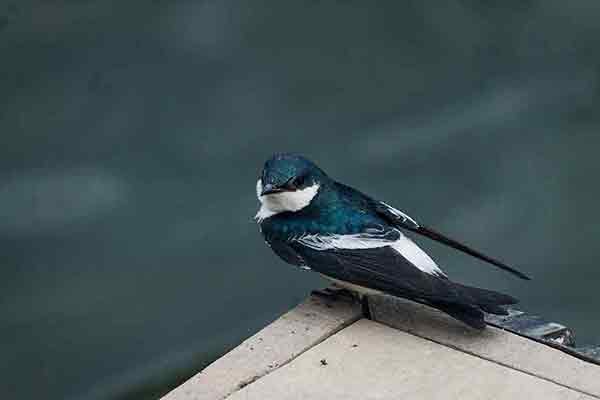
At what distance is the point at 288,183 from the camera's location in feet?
12.9

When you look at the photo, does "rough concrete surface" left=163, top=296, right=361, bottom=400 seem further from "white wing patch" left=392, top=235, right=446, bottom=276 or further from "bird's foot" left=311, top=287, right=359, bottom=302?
"white wing patch" left=392, top=235, right=446, bottom=276

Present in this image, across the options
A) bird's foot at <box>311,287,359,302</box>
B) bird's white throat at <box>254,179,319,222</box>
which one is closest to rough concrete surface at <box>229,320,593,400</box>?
bird's foot at <box>311,287,359,302</box>

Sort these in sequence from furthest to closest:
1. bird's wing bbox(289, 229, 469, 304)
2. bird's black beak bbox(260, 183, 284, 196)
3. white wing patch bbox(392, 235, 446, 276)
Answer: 1. bird's black beak bbox(260, 183, 284, 196)
2. white wing patch bbox(392, 235, 446, 276)
3. bird's wing bbox(289, 229, 469, 304)

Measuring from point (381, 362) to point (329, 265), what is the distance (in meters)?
0.41

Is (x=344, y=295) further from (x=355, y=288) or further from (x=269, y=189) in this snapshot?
(x=269, y=189)

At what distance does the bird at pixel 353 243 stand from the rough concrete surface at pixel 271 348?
12cm

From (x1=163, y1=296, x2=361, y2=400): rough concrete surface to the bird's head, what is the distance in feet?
1.17

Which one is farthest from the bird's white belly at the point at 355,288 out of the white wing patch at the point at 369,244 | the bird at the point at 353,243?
the white wing patch at the point at 369,244

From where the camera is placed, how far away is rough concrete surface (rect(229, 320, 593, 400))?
3422 millimetres

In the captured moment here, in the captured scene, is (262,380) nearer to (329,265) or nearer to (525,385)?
(329,265)

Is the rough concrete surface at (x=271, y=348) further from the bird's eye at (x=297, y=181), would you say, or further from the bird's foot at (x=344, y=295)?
the bird's eye at (x=297, y=181)

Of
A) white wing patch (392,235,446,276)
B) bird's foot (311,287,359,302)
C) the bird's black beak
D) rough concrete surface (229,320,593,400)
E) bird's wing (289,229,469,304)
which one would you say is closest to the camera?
rough concrete surface (229,320,593,400)

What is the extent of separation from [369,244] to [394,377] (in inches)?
20.9

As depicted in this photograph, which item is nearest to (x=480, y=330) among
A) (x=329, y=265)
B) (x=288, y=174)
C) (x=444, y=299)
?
(x=444, y=299)
